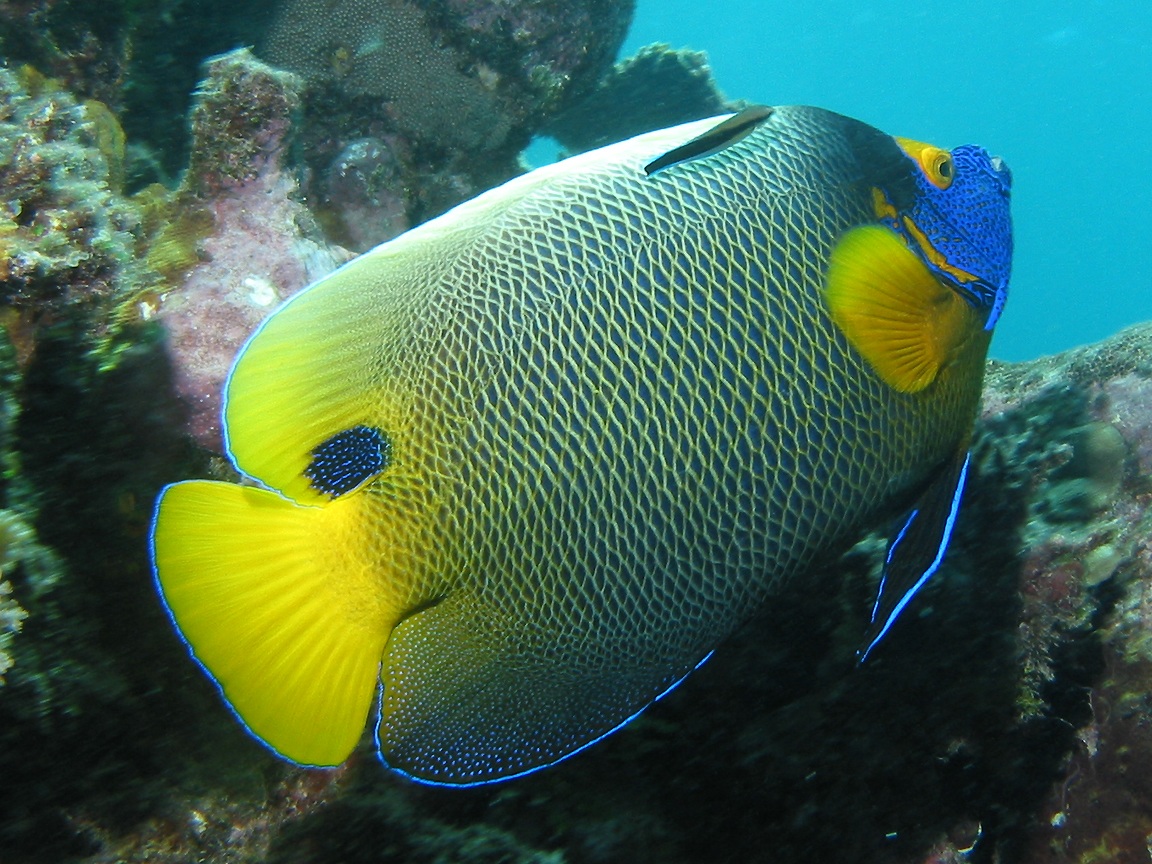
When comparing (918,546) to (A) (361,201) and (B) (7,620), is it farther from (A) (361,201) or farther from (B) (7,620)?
(A) (361,201)

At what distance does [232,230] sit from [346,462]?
1.38 m

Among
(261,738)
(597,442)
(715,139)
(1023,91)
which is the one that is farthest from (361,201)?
(1023,91)

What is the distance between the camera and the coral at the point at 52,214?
1558 millimetres

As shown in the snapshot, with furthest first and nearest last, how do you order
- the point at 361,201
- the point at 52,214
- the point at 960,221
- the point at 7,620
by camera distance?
the point at 361,201
the point at 52,214
the point at 960,221
the point at 7,620

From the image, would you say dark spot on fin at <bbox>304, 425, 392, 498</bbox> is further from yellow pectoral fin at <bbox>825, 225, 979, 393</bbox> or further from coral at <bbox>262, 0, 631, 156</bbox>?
coral at <bbox>262, 0, 631, 156</bbox>

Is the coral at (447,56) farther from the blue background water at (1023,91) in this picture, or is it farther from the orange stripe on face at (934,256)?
the blue background water at (1023,91)

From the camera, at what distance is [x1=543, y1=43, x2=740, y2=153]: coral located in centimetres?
672

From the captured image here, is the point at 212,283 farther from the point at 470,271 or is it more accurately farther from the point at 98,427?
the point at 470,271

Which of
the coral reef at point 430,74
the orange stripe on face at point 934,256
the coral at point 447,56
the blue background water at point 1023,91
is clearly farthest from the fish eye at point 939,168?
the blue background water at point 1023,91

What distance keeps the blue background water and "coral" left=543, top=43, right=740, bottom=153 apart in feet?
266

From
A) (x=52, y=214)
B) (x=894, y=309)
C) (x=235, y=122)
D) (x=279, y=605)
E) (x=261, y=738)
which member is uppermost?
(x=235, y=122)

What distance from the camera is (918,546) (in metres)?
1.39

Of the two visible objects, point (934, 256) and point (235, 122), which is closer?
point (934, 256)

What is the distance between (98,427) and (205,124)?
1.15m
